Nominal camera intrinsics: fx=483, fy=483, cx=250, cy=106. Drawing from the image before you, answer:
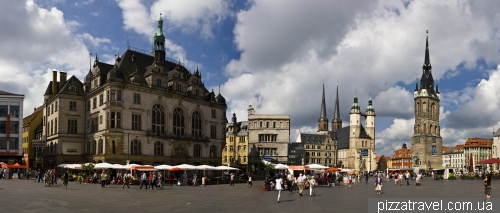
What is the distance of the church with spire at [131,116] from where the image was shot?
232ft

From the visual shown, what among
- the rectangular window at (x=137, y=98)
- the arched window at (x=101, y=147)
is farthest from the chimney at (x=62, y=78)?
the rectangular window at (x=137, y=98)

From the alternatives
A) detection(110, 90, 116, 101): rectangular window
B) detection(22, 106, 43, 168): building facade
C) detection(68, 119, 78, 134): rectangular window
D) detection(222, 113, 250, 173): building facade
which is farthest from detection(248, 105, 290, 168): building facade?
detection(110, 90, 116, 101): rectangular window

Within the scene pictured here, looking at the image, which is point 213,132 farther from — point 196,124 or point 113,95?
point 113,95

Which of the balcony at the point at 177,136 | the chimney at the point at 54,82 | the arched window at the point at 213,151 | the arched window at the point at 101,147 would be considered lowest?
the arched window at the point at 213,151

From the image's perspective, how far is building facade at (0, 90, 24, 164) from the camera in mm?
78125

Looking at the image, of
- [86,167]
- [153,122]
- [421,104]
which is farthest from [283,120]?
[421,104]

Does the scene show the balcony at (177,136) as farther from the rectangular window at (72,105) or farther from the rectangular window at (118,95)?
the rectangular window at (72,105)

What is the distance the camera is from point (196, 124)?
8431cm

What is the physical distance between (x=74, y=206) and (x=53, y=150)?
56.6 meters

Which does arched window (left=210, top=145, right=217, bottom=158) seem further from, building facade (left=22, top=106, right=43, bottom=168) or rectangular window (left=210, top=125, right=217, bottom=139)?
building facade (left=22, top=106, right=43, bottom=168)

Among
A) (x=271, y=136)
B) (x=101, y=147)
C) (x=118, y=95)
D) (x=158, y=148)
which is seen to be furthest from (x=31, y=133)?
(x=271, y=136)

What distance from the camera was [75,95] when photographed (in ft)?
256

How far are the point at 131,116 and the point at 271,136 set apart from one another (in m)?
46.5

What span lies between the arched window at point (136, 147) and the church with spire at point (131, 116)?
30mm
